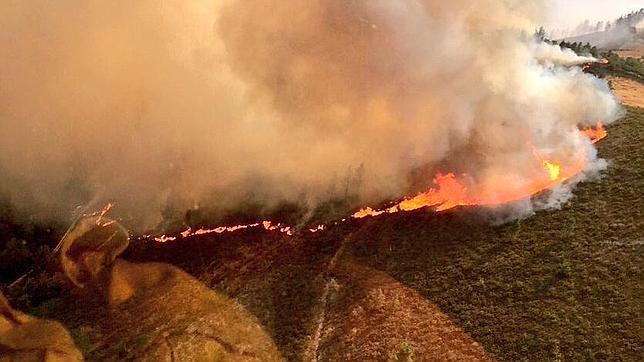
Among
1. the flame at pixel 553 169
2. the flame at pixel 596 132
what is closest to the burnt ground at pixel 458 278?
the flame at pixel 553 169

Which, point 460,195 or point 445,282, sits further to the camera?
point 460,195

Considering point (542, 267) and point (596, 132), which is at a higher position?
point (596, 132)

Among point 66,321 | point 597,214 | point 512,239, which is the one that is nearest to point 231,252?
point 66,321

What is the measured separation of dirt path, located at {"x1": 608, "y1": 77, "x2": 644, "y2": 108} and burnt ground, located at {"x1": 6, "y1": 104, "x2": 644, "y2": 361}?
42.2 ft

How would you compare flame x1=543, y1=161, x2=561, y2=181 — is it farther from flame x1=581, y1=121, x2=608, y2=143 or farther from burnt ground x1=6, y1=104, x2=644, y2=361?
flame x1=581, y1=121, x2=608, y2=143

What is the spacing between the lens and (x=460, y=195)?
35.4 m

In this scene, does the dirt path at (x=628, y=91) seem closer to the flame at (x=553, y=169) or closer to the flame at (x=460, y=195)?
the flame at (x=553, y=169)

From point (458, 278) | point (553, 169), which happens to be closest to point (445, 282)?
point (458, 278)

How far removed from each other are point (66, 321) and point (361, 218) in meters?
16.9

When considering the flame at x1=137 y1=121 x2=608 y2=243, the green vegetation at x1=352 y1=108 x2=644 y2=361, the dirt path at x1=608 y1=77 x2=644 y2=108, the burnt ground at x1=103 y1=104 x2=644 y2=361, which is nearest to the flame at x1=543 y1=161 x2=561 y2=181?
the flame at x1=137 y1=121 x2=608 y2=243

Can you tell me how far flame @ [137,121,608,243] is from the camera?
3425cm

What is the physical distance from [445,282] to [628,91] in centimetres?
3284

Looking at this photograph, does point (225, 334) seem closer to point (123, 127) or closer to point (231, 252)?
point (231, 252)

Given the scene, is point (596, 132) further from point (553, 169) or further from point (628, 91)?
point (628, 91)
